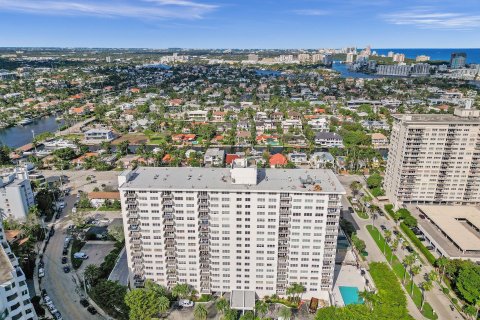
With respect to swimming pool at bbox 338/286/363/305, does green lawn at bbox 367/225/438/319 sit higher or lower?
lower

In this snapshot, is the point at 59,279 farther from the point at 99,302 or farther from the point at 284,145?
the point at 284,145

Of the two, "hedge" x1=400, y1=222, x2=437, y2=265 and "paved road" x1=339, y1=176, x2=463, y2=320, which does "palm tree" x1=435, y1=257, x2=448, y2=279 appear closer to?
"paved road" x1=339, y1=176, x2=463, y2=320

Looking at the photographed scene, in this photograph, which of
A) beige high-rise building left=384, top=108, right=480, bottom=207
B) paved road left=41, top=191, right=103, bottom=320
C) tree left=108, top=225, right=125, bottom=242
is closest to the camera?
paved road left=41, top=191, right=103, bottom=320

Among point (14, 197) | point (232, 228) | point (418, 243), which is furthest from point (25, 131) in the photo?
point (418, 243)

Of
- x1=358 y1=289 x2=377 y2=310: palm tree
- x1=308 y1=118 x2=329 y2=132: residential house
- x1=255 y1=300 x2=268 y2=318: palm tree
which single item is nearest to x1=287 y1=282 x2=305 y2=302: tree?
x1=255 y1=300 x2=268 y2=318: palm tree

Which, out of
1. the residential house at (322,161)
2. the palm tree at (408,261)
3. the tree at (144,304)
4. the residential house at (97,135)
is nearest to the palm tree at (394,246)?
the palm tree at (408,261)

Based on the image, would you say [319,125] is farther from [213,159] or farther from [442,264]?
[442,264]

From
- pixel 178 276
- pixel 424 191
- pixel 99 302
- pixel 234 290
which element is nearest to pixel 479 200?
pixel 424 191

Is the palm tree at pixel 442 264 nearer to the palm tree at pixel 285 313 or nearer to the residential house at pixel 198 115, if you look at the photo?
the palm tree at pixel 285 313
